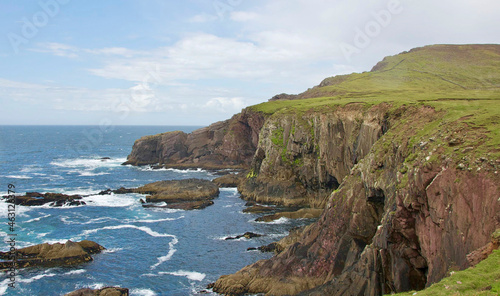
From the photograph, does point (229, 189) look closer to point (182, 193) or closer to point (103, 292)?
point (182, 193)

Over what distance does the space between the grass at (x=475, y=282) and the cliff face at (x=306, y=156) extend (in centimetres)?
4402

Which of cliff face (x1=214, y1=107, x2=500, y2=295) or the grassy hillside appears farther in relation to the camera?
the grassy hillside

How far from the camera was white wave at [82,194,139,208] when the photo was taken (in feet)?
245

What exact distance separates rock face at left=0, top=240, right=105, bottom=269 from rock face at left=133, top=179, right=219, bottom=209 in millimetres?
26898

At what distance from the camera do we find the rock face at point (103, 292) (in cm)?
3525

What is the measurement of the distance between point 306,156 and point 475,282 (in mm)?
60942

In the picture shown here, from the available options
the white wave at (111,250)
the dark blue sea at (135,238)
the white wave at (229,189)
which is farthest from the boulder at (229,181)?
the white wave at (111,250)

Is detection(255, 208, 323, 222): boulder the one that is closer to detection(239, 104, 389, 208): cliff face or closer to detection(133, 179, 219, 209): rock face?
detection(239, 104, 389, 208): cliff face

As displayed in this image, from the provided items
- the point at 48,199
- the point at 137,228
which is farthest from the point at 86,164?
the point at 137,228

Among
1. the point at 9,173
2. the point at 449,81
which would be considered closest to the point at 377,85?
the point at 449,81

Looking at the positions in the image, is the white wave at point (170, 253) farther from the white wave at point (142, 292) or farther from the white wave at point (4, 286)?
the white wave at point (4, 286)

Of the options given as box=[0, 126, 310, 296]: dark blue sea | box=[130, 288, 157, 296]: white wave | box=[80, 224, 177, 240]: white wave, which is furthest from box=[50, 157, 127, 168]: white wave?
box=[130, 288, 157, 296]: white wave

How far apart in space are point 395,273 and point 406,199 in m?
5.33

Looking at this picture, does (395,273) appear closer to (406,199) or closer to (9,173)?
(406,199)
